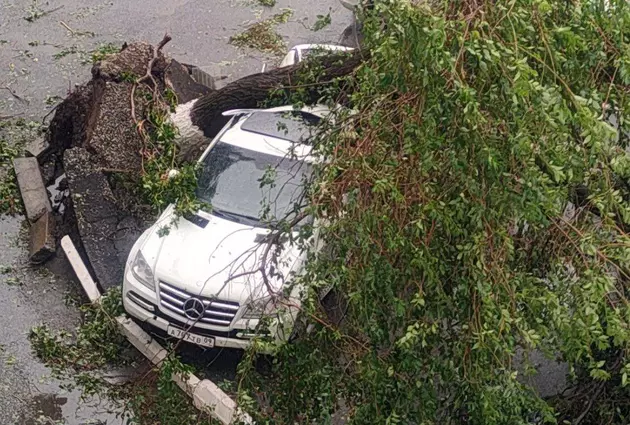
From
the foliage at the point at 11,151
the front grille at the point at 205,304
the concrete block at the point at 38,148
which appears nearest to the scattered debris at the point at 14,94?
the foliage at the point at 11,151

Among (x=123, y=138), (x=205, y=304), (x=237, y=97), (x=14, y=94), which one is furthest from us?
(x=14, y=94)

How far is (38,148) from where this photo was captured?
1005cm

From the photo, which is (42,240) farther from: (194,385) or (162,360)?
(162,360)

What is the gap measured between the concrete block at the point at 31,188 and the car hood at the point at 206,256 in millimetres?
2091

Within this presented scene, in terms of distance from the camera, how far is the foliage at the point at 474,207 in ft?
13.2

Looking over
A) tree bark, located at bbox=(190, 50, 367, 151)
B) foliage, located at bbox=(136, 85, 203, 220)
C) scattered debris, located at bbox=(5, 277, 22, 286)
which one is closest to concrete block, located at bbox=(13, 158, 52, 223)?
scattered debris, located at bbox=(5, 277, 22, 286)

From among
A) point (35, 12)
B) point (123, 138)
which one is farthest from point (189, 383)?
point (35, 12)

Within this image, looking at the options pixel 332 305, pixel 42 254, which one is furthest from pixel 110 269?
pixel 332 305

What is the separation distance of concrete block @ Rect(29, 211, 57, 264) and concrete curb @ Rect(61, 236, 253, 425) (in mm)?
151

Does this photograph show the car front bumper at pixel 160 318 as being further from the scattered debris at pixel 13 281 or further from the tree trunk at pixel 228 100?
the tree trunk at pixel 228 100

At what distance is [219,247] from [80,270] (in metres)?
1.75

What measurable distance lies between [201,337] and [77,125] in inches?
145

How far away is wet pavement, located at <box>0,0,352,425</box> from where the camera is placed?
7402mm

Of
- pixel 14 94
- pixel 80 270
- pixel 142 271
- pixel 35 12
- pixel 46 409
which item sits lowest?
pixel 46 409
